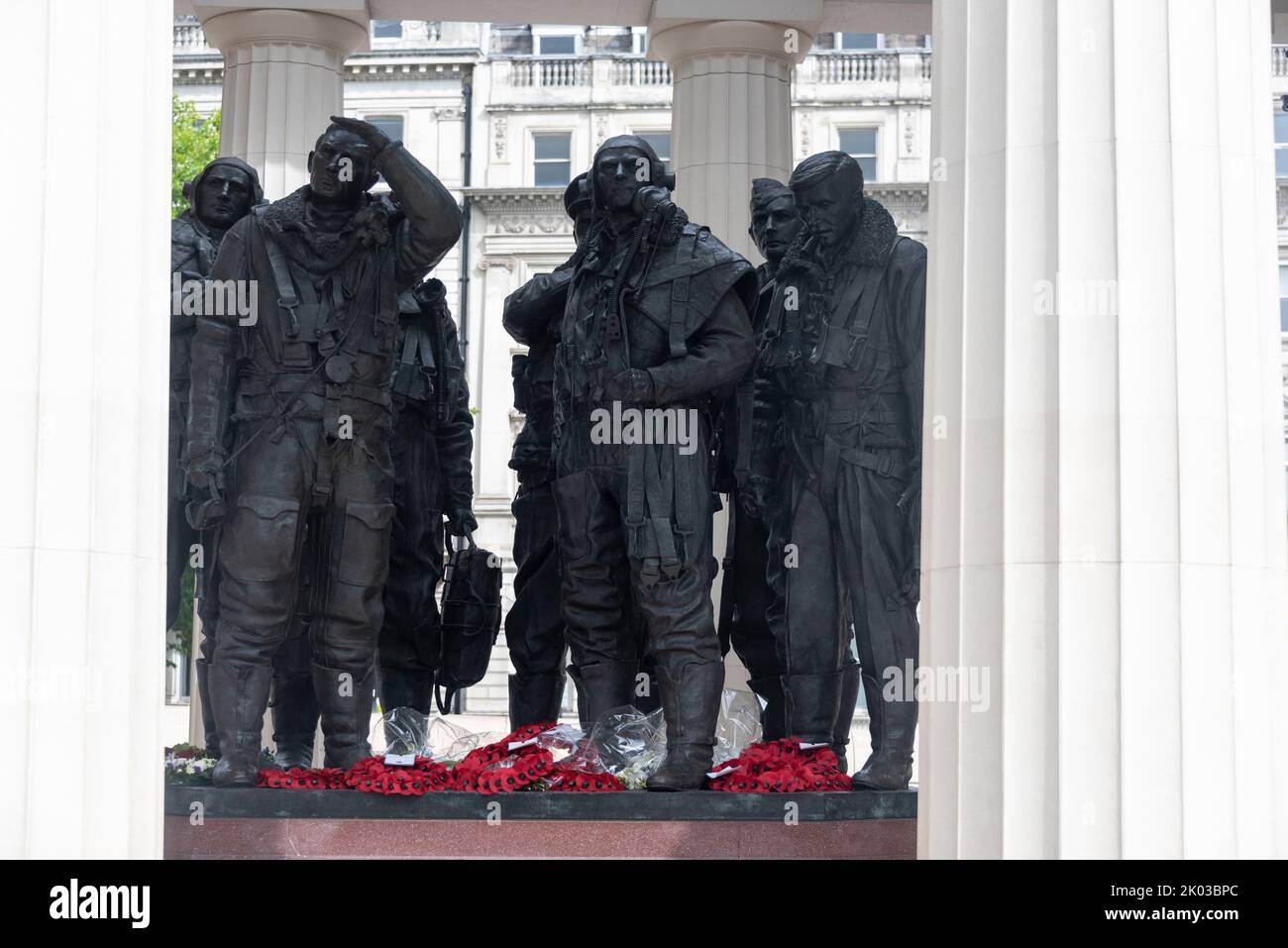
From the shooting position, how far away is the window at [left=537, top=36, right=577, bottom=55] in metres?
58.1

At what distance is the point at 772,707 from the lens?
48.7 ft

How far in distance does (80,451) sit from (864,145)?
47.2 metres

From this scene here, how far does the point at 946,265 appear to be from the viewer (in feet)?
32.5

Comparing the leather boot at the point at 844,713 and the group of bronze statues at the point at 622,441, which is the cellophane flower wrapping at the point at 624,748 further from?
the leather boot at the point at 844,713

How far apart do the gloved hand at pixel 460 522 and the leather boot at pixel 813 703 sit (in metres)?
3.11

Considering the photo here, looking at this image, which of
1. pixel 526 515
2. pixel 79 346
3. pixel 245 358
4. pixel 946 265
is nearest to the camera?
pixel 79 346

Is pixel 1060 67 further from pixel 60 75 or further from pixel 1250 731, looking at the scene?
pixel 60 75

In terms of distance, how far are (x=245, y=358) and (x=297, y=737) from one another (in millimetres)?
3487

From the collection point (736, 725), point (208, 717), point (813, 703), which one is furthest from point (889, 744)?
point (208, 717)

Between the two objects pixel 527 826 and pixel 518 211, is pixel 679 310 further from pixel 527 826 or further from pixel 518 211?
pixel 518 211

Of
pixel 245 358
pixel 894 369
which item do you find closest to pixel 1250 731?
pixel 894 369

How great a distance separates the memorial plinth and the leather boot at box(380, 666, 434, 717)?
11.9 ft

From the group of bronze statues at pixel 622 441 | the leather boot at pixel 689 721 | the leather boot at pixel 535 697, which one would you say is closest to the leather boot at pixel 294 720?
the group of bronze statues at pixel 622 441

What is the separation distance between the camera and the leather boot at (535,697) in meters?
15.3
